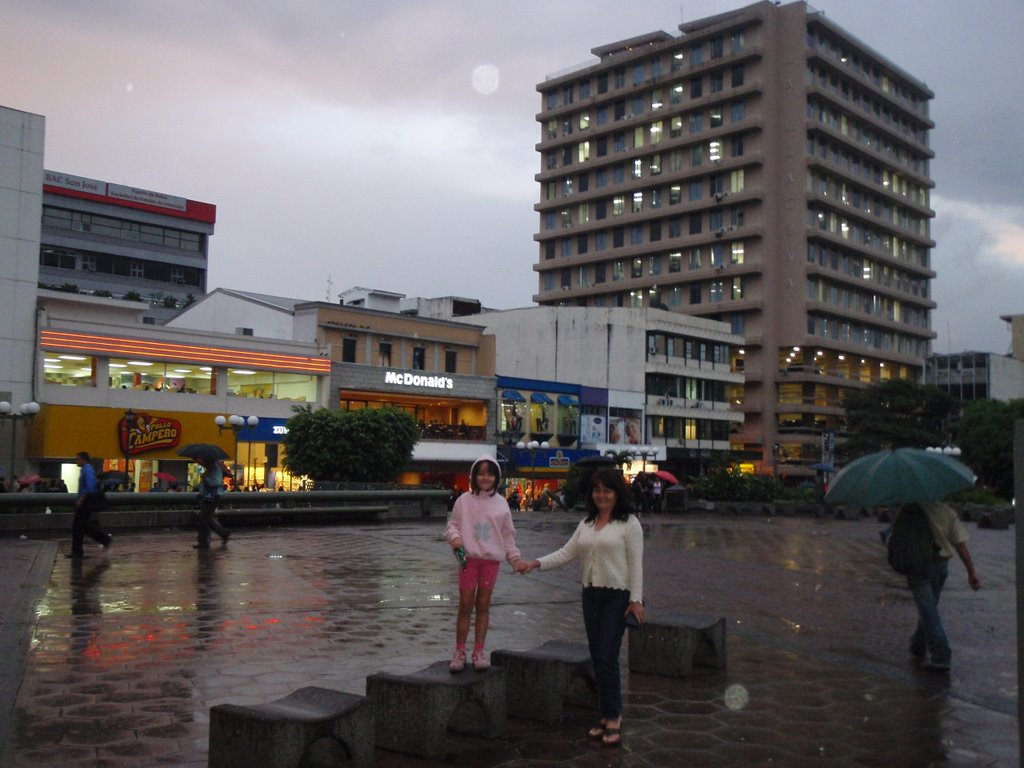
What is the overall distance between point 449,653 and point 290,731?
3.83m

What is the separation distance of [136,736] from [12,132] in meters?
36.5

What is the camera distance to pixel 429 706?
5.53 m

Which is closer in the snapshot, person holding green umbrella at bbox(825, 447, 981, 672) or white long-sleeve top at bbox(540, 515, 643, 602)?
white long-sleeve top at bbox(540, 515, 643, 602)

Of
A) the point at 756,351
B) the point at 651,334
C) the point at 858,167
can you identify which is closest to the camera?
the point at 651,334

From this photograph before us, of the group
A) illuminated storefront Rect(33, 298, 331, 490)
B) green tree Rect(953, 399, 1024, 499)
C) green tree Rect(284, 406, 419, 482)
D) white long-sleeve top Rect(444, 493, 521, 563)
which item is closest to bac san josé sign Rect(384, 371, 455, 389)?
illuminated storefront Rect(33, 298, 331, 490)

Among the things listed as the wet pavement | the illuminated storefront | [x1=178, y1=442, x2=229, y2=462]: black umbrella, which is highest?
the illuminated storefront

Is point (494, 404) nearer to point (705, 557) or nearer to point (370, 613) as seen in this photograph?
point (705, 557)

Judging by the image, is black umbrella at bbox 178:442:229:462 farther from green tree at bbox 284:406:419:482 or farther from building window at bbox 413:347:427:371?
building window at bbox 413:347:427:371

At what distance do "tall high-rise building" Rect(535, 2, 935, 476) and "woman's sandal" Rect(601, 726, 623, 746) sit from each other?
65.8 metres

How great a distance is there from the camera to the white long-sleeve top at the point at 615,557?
5.96 metres

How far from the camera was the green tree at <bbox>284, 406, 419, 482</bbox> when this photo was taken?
102ft

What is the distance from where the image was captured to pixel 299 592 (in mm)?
12031

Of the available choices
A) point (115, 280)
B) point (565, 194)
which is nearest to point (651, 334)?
point (565, 194)

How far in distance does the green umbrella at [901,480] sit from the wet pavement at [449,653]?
1.48 m
